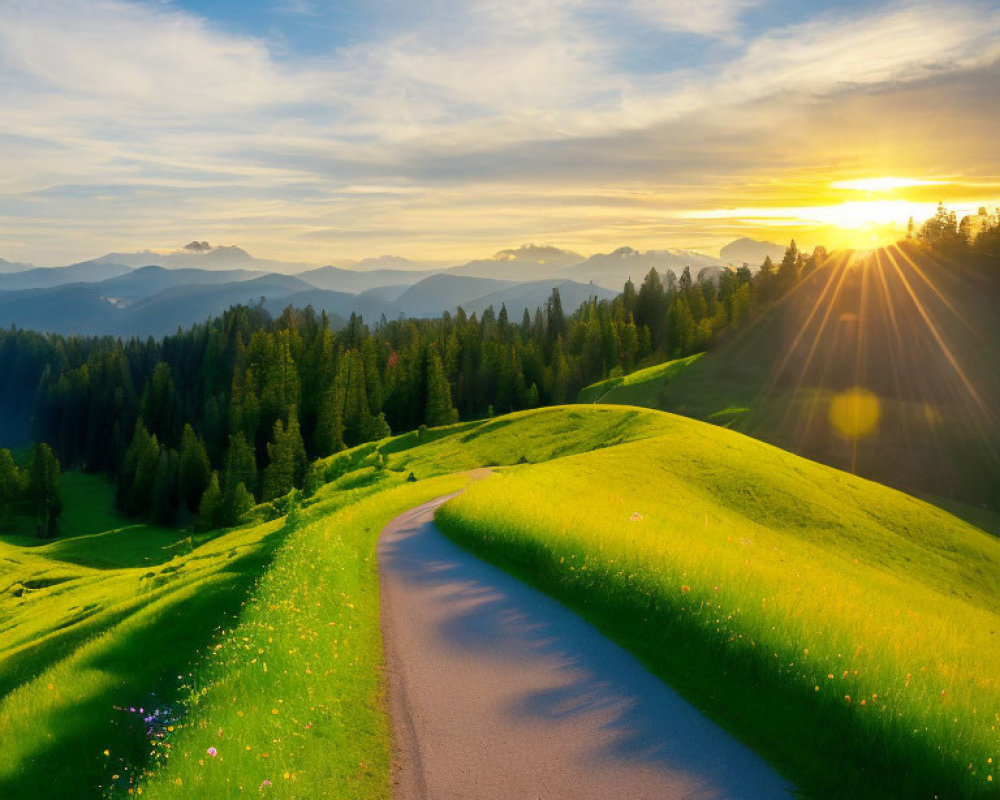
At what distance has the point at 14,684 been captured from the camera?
17062mm

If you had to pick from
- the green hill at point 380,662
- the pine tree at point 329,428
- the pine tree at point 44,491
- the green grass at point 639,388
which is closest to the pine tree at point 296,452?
the pine tree at point 329,428

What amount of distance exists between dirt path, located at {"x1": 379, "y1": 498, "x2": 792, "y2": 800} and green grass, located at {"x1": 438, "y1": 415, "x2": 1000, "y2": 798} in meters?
0.89

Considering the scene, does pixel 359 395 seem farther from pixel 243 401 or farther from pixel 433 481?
pixel 433 481

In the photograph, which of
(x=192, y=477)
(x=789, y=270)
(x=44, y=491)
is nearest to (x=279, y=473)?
(x=192, y=477)

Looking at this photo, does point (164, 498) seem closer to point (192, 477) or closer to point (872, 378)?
point (192, 477)

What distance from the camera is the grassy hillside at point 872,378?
8425cm

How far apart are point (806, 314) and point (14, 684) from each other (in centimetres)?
13948

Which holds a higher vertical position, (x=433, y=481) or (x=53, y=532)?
(x=433, y=481)

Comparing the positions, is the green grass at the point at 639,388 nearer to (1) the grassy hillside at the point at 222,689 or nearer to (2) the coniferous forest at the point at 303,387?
(2) the coniferous forest at the point at 303,387

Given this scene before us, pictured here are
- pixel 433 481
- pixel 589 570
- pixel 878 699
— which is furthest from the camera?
pixel 433 481

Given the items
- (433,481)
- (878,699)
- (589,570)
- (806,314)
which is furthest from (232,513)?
(806,314)

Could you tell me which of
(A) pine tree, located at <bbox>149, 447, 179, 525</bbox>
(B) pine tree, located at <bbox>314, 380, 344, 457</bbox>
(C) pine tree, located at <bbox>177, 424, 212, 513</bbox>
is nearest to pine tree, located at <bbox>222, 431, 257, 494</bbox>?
(C) pine tree, located at <bbox>177, 424, 212, 513</bbox>

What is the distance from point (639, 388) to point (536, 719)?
357 feet

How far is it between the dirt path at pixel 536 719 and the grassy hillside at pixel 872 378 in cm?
8188
